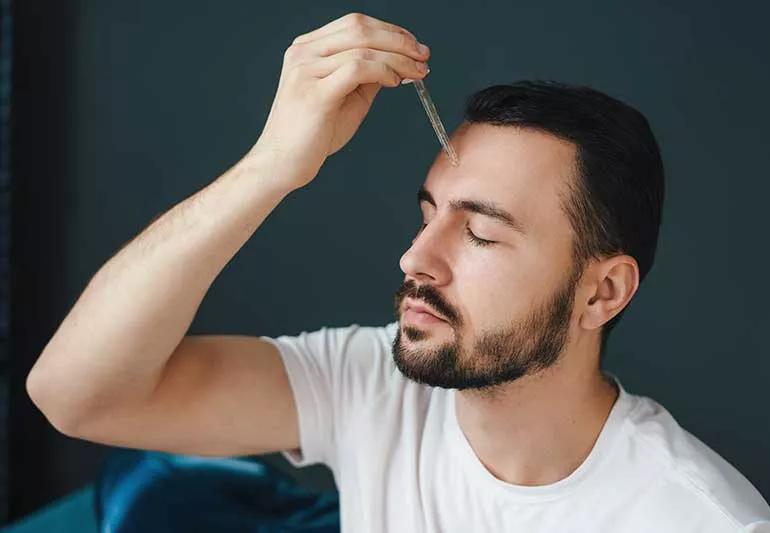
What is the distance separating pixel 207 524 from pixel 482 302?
26.6 inches

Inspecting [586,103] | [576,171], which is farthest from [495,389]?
[586,103]

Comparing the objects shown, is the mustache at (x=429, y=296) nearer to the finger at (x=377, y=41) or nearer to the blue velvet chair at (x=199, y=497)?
the finger at (x=377, y=41)

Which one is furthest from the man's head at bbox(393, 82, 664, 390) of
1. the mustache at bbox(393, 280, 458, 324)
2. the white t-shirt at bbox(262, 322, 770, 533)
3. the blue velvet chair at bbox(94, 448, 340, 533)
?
the blue velvet chair at bbox(94, 448, 340, 533)

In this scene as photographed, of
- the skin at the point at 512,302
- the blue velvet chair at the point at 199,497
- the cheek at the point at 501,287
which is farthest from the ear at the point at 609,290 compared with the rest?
the blue velvet chair at the point at 199,497

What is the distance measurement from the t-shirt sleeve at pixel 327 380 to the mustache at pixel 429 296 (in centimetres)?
26

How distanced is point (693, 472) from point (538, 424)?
25cm

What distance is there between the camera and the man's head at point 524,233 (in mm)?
1571

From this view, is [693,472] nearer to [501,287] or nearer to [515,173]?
[501,287]

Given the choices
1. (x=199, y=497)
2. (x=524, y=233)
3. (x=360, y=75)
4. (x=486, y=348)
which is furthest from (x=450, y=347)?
(x=199, y=497)

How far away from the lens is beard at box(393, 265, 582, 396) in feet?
5.13

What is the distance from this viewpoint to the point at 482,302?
158cm

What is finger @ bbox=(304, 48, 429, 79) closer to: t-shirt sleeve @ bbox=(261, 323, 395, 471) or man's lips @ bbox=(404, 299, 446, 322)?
man's lips @ bbox=(404, 299, 446, 322)

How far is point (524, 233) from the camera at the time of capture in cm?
159

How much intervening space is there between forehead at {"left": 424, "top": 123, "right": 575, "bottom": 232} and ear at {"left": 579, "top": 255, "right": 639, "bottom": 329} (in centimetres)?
14
